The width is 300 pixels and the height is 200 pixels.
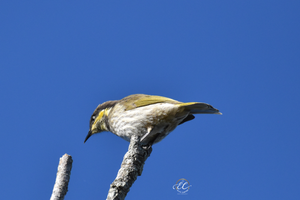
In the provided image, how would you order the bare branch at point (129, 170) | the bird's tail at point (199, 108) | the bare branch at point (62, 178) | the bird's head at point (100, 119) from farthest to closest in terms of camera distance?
the bird's head at point (100, 119), the bird's tail at point (199, 108), the bare branch at point (129, 170), the bare branch at point (62, 178)

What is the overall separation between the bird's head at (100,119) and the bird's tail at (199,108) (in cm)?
212

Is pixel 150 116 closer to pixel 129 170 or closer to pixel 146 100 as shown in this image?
pixel 146 100

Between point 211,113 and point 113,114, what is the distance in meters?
2.26

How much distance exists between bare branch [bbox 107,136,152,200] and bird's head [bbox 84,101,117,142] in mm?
1691

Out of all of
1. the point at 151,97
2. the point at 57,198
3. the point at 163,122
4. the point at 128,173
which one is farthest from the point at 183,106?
the point at 57,198

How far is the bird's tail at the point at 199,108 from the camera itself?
20.0ft

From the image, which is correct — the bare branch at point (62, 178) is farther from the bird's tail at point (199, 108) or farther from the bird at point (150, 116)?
the bird's tail at point (199, 108)

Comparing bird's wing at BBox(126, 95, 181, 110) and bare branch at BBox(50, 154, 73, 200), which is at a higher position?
bird's wing at BBox(126, 95, 181, 110)

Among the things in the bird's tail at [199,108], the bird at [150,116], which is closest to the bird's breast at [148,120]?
the bird at [150,116]

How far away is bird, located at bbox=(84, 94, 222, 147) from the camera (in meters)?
6.33

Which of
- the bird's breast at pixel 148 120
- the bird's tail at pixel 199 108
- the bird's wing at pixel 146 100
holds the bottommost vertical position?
the bird's breast at pixel 148 120

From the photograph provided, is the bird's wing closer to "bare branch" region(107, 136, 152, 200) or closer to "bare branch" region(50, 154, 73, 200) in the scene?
"bare branch" region(107, 136, 152, 200)

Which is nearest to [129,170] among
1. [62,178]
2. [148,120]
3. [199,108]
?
[62,178]

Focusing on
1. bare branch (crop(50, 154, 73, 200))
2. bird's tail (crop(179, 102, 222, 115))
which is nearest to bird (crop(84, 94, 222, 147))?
bird's tail (crop(179, 102, 222, 115))
